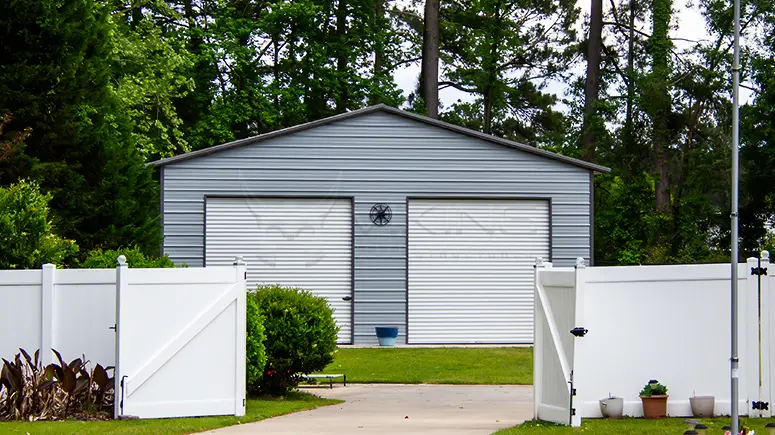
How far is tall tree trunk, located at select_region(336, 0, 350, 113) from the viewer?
3919 centimetres

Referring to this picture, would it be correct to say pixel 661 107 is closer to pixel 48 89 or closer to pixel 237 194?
pixel 237 194

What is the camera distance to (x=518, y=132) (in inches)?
1812

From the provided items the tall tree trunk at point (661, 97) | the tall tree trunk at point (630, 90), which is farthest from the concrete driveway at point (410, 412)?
the tall tree trunk at point (630, 90)

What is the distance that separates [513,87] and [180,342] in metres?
34.1

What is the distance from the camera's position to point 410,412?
13336mm

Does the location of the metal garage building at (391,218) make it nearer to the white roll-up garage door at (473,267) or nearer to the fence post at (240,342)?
the white roll-up garage door at (473,267)

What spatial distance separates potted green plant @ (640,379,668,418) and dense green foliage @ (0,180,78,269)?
8.20 m

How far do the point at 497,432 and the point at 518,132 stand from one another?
35951 mm

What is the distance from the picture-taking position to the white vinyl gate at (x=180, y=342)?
11992 mm

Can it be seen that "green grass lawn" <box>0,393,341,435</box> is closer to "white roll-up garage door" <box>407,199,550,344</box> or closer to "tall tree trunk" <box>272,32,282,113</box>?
"white roll-up garage door" <box>407,199,550,344</box>

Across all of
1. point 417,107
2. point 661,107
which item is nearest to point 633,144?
point 661,107

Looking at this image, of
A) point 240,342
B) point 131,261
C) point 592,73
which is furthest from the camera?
point 592,73

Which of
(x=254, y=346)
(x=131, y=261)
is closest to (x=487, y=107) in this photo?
(x=131, y=261)

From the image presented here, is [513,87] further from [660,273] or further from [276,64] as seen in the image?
[660,273]
